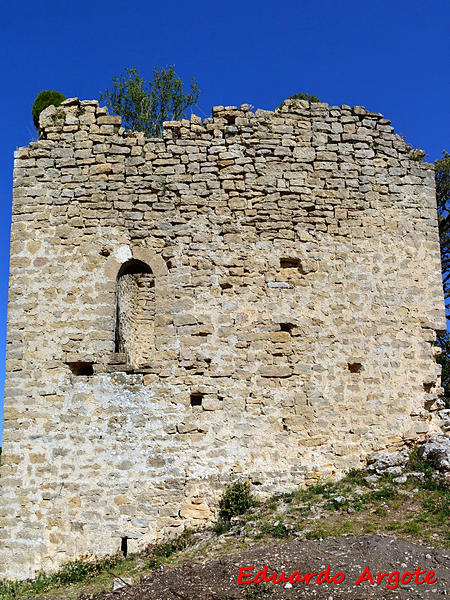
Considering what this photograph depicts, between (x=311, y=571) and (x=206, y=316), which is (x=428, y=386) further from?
(x=311, y=571)

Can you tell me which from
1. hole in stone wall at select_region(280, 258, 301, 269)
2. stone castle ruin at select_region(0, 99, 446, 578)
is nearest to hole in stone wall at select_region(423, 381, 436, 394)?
stone castle ruin at select_region(0, 99, 446, 578)

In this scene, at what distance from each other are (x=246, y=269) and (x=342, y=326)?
1.60 meters

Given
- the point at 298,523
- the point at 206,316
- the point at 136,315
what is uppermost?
the point at 136,315

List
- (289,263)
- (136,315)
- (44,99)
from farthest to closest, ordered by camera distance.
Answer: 1. (44,99)
2. (136,315)
3. (289,263)

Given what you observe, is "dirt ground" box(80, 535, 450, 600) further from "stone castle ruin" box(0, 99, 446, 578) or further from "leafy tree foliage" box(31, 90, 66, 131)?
"leafy tree foliage" box(31, 90, 66, 131)

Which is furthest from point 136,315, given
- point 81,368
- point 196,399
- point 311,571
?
point 311,571

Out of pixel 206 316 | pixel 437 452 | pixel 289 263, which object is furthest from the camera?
pixel 289 263

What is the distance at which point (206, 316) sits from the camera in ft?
29.5

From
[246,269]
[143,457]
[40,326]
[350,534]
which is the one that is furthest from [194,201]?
[350,534]

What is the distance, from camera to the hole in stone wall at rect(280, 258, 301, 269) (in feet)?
30.5

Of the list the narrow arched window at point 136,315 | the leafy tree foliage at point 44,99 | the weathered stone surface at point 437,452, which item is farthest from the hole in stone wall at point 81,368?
the leafy tree foliage at point 44,99

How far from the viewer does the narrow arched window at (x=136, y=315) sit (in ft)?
33.2

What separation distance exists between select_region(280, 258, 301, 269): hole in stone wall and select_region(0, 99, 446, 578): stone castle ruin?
0.02 metres

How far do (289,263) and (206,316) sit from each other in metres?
1.47
